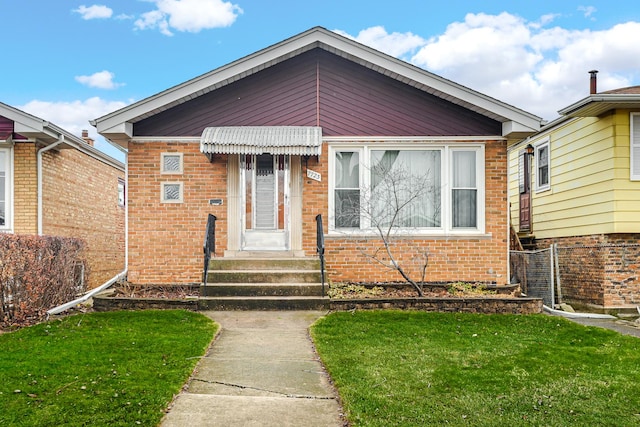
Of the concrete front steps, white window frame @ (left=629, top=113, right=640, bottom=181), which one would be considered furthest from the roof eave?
the concrete front steps

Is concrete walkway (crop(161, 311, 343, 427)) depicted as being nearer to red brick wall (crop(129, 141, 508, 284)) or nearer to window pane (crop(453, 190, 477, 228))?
red brick wall (crop(129, 141, 508, 284))

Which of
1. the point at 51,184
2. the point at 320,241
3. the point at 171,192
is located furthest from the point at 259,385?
the point at 51,184

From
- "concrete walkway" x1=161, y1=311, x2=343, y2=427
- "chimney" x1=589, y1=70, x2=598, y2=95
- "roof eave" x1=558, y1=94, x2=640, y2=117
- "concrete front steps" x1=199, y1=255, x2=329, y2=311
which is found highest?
"chimney" x1=589, y1=70, x2=598, y2=95

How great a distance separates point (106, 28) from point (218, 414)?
2135cm

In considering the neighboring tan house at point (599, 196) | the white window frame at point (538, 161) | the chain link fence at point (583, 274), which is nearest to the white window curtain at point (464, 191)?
the chain link fence at point (583, 274)

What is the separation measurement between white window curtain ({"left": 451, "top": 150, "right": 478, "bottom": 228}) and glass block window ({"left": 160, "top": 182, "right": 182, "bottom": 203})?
17.8ft

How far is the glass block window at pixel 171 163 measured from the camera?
1170 centimetres

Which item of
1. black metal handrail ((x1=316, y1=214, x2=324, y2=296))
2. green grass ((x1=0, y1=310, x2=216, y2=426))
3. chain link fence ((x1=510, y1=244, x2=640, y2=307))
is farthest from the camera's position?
chain link fence ((x1=510, y1=244, x2=640, y2=307))

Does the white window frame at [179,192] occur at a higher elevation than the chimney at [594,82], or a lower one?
lower

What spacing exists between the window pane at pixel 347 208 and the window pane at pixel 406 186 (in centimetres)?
32

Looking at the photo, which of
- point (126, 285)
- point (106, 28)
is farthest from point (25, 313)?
point (106, 28)

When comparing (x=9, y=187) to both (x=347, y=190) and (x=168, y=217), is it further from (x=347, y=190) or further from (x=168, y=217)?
(x=347, y=190)

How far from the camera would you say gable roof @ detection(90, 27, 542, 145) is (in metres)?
11.3

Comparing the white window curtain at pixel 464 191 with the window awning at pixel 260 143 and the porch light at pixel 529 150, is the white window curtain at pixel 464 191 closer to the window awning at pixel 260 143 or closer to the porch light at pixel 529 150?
the window awning at pixel 260 143
